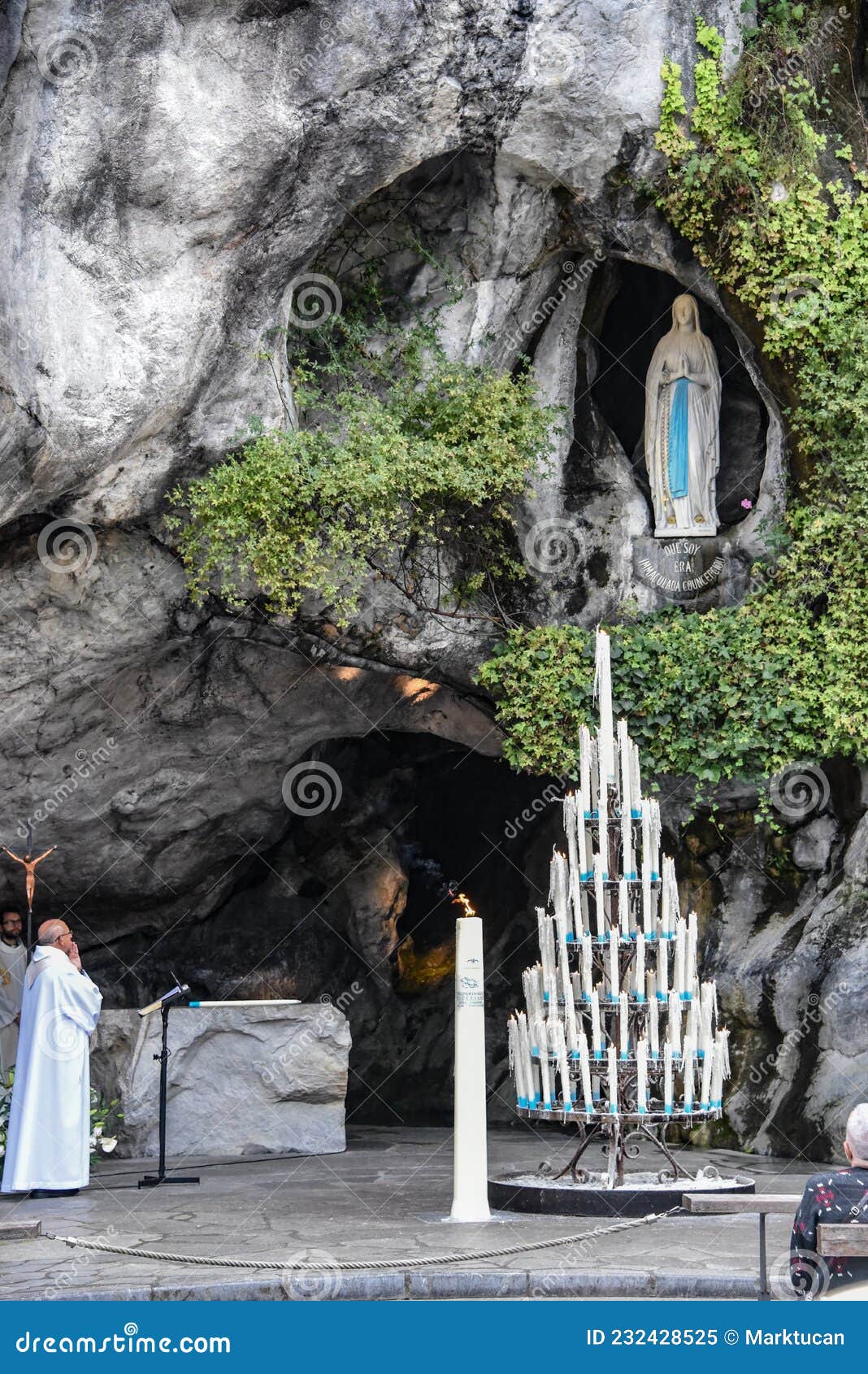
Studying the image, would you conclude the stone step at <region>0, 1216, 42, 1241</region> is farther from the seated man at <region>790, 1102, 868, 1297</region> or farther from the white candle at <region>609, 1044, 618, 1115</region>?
the seated man at <region>790, 1102, 868, 1297</region>

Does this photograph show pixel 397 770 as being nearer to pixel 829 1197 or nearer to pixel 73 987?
pixel 73 987

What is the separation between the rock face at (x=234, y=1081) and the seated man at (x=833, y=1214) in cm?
756

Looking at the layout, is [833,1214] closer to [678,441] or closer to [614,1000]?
[614,1000]

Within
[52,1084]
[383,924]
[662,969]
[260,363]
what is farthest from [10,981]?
[662,969]

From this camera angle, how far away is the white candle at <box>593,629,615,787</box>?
8.66m

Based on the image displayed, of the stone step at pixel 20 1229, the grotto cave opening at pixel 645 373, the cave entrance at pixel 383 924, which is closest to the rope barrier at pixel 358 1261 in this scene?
the stone step at pixel 20 1229

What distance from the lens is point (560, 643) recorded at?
12406mm

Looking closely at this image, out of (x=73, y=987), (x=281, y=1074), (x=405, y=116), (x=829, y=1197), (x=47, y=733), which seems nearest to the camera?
(x=829, y=1197)

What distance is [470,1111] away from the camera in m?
8.09

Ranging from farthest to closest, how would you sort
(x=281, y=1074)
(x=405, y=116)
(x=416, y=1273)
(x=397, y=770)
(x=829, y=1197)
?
(x=397, y=770) < (x=281, y=1074) < (x=405, y=116) < (x=416, y=1273) < (x=829, y=1197)

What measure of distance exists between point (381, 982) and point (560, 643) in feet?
19.9

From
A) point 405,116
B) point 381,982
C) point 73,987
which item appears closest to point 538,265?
point 405,116

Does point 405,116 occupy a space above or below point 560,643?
above

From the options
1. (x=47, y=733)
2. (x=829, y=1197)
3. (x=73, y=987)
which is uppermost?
(x=47, y=733)
